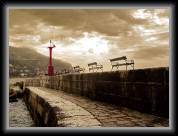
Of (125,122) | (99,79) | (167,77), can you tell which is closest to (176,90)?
(167,77)

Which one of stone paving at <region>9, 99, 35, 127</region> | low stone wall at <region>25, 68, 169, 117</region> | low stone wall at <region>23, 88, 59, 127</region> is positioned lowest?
stone paving at <region>9, 99, 35, 127</region>

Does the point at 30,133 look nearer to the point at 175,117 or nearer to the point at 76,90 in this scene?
the point at 175,117

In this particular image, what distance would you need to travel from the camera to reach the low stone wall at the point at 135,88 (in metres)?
4.98

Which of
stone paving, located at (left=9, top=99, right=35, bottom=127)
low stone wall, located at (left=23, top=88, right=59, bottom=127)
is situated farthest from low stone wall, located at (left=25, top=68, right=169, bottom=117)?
stone paving, located at (left=9, top=99, right=35, bottom=127)

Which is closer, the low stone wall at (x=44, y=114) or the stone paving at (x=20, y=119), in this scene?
the low stone wall at (x=44, y=114)

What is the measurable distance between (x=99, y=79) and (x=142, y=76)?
8.64 ft

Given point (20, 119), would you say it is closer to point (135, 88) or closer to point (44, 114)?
point (44, 114)

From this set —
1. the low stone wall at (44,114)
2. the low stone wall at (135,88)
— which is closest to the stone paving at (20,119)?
the low stone wall at (44,114)

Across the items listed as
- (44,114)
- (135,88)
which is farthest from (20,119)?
(135,88)

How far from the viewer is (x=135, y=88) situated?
591cm

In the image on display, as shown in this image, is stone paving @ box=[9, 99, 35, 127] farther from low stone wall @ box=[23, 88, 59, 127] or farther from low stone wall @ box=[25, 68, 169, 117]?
low stone wall @ box=[25, 68, 169, 117]

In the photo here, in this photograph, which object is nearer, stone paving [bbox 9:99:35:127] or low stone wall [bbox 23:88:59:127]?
low stone wall [bbox 23:88:59:127]

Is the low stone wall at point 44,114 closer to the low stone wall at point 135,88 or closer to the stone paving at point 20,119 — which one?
the stone paving at point 20,119

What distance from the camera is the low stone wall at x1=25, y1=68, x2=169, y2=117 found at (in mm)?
4984
